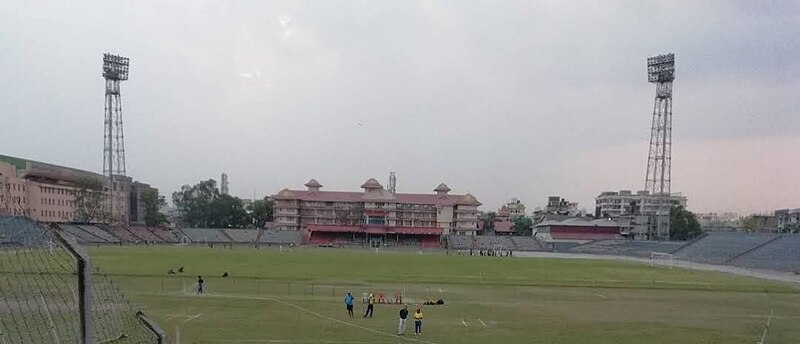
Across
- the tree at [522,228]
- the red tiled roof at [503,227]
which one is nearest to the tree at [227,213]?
the red tiled roof at [503,227]

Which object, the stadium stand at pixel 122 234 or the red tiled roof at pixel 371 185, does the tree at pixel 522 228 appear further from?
the stadium stand at pixel 122 234

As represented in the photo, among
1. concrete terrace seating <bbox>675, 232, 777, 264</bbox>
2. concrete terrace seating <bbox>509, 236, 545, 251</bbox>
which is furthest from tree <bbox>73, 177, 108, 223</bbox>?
concrete terrace seating <bbox>675, 232, 777, 264</bbox>

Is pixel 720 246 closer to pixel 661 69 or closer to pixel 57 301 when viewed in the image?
pixel 661 69

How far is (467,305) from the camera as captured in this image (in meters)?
31.2

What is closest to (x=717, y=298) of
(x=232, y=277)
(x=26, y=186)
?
(x=232, y=277)

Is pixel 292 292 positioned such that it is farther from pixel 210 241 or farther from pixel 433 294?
pixel 210 241

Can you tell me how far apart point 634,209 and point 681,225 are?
117 feet

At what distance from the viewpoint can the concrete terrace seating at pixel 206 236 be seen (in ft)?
368

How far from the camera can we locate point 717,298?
123ft

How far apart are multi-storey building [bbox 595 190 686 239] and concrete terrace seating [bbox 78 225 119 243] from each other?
93.5 meters

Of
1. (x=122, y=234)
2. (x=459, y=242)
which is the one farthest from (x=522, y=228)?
(x=122, y=234)

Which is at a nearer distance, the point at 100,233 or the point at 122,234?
the point at 100,233

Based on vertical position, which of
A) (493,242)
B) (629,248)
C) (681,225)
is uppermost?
(681,225)

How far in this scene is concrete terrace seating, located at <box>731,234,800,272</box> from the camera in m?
66.8
